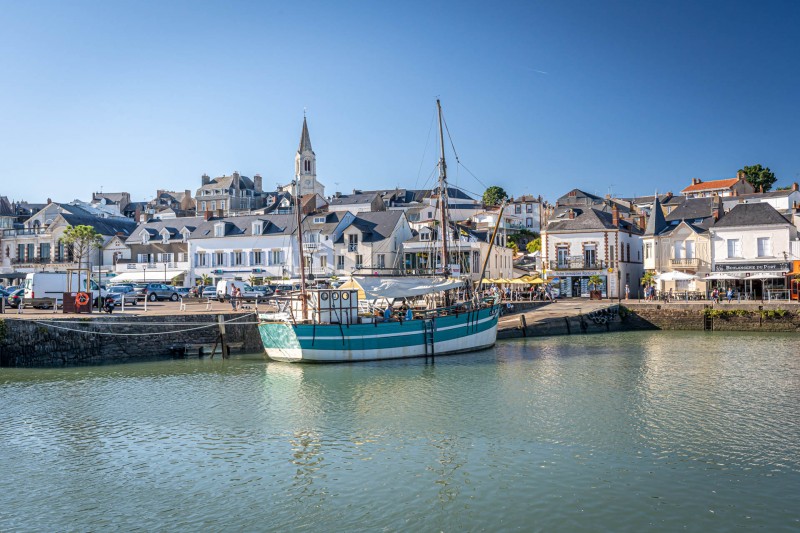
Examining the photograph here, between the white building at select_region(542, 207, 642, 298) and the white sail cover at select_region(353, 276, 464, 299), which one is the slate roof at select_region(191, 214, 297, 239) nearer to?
the white building at select_region(542, 207, 642, 298)

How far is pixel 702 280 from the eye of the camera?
54469 mm

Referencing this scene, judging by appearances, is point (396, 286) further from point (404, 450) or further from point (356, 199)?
point (356, 199)

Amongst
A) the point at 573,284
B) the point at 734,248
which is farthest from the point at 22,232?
the point at 734,248

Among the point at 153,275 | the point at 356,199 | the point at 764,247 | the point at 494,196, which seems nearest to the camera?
the point at 764,247

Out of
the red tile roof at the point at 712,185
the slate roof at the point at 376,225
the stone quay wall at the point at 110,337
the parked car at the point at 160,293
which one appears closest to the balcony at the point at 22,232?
the parked car at the point at 160,293

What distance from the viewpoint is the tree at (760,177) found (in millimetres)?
95250

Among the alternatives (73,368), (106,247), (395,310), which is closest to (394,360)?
(395,310)

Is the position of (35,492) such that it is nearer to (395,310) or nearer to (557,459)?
(557,459)

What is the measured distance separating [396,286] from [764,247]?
34418 mm

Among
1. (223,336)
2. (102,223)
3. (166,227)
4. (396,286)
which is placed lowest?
(223,336)

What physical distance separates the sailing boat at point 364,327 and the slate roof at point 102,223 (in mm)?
50503

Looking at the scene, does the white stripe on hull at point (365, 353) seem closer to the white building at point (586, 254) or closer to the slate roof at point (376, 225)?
the white building at point (586, 254)

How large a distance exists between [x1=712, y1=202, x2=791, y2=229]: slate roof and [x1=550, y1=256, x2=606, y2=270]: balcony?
963cm

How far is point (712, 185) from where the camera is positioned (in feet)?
322
